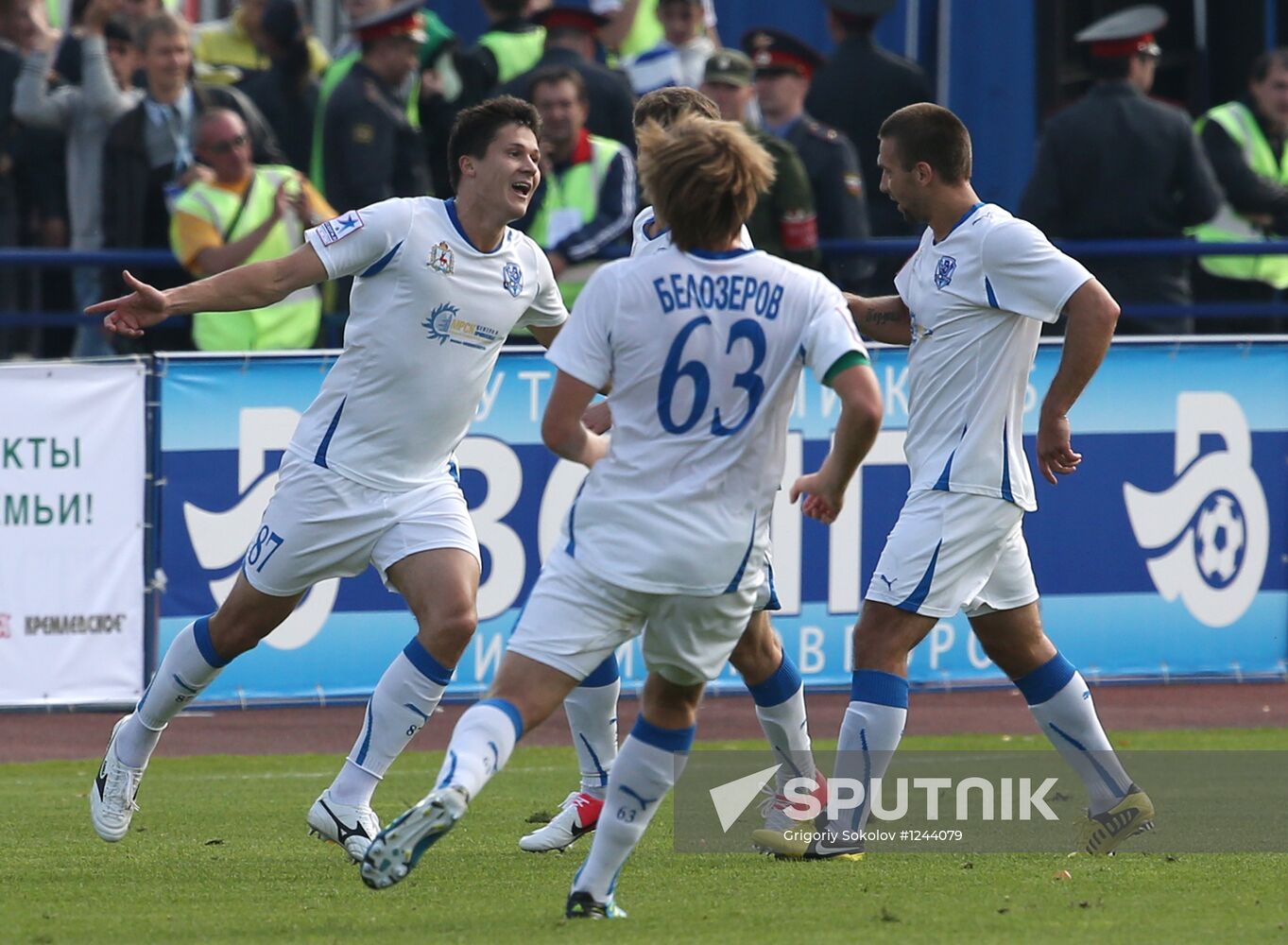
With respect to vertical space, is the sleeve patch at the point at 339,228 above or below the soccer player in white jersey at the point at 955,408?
above

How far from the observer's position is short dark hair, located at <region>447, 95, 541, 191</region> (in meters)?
6.88

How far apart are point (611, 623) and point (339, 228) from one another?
6.19 ft

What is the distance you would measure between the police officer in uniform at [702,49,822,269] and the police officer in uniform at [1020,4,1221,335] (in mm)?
1354

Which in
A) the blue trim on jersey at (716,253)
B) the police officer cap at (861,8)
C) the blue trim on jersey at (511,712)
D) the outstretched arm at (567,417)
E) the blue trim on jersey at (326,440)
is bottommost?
the blue trim on jersey at (511,712)

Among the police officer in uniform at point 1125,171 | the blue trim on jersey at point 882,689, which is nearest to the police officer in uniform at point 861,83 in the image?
the police officer in uniform at point 1125,171

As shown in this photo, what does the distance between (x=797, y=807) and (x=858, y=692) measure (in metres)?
0.55

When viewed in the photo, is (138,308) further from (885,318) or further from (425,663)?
(885,318)

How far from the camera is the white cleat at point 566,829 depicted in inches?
283

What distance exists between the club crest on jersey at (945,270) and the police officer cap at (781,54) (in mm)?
5543

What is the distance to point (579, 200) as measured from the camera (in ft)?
38.5

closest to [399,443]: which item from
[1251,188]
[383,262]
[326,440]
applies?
[326,440]

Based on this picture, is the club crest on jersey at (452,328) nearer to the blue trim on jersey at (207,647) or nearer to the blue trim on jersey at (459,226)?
the blue trim on jersey at (459,226)

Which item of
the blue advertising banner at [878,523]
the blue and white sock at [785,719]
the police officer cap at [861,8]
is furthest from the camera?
the police officer cap at [861,8]

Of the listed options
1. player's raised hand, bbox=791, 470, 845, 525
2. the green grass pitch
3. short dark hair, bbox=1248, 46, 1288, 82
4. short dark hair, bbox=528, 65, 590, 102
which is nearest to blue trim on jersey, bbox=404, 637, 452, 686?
the green grass pitch
